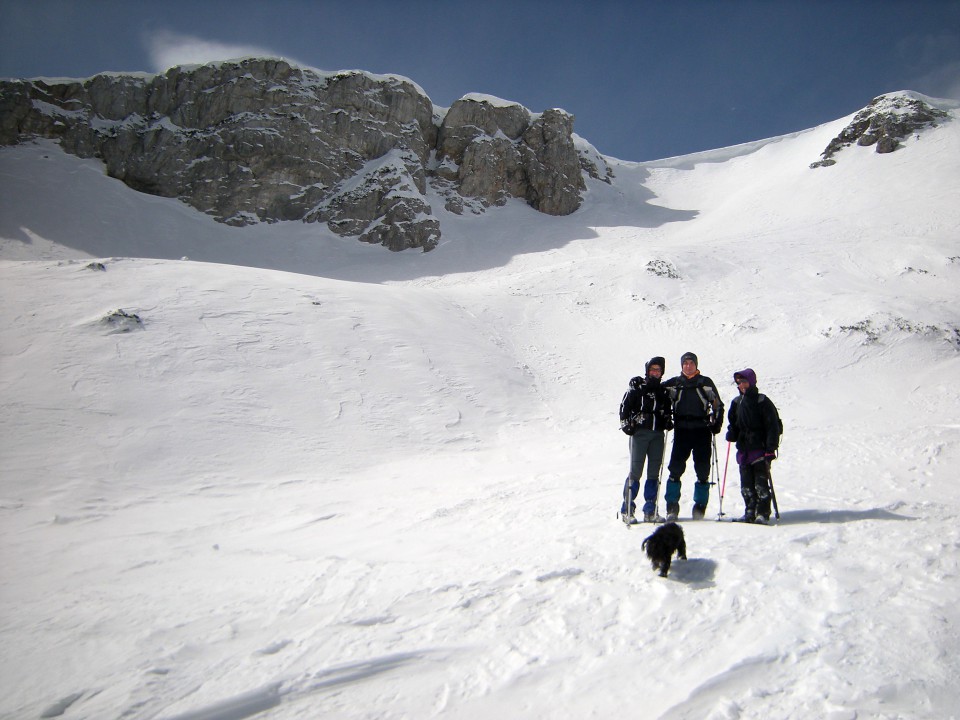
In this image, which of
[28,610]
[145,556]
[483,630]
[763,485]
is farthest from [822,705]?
[145,556]

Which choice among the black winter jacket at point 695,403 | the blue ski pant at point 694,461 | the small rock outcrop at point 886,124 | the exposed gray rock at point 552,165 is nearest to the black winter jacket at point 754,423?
the black winter jacket at point 695,403

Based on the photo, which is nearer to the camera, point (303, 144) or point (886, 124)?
point (886, 124)

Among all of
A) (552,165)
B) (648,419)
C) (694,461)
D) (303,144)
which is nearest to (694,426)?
(694,461)

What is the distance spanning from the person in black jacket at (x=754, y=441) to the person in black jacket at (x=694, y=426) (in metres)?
0.29

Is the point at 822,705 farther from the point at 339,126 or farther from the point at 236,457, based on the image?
the point at 339,126

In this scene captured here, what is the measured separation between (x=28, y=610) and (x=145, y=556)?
1.24 metres

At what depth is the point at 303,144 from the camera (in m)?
48.4

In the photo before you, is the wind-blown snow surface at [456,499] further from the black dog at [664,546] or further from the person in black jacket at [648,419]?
the person in black jacket at [648,419]

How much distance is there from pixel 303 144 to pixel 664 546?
52898 mm

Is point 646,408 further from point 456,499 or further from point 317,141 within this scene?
point 317,141

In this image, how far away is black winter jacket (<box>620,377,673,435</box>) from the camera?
19.2 ft

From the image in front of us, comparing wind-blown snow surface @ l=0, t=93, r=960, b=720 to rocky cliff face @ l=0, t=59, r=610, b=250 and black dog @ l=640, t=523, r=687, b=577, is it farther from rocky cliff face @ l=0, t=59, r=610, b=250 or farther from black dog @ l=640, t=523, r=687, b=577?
rocky cliff face @ l=0, t=59, r=610, b=250

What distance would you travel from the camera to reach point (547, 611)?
350 centimetres

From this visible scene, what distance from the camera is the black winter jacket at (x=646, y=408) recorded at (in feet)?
19.2
